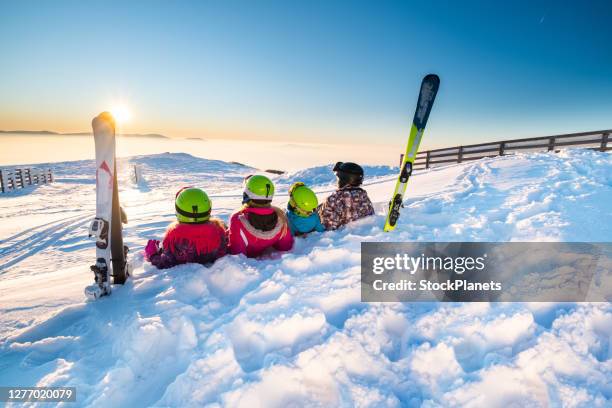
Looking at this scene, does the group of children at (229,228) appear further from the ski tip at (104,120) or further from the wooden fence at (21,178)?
the wooden fence at (21,178)

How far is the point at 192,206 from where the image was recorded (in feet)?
11.8

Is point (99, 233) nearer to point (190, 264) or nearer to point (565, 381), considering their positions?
point (190, 264)

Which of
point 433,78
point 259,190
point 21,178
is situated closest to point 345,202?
point 259,190

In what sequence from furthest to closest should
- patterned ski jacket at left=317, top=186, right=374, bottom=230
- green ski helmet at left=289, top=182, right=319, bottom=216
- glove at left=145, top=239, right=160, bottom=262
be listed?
patterned ski jacket at left=317, top=186, right=374, bottom=230 → green ski helmet at left=289, top=182, right=319, bottom=216 → glove at left=145, top=239, right=160, bottom=262

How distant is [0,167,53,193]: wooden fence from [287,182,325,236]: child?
21065mm

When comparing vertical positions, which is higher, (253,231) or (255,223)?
(255,223)

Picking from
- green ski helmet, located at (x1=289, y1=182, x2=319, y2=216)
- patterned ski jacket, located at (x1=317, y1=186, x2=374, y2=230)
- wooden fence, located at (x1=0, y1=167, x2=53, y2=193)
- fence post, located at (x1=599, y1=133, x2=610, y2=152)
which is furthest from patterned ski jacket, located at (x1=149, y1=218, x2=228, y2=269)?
wooden fence, located at (x1=0, y1=167, x2=53, y2=193)

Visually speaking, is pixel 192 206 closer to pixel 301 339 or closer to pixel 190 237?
pixel 190 237

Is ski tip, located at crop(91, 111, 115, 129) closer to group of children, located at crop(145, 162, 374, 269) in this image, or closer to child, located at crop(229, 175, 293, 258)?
group of children, located at crop(145, 162, 374, 269)

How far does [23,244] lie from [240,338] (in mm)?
7822

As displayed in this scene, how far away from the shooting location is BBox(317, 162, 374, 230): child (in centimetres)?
496

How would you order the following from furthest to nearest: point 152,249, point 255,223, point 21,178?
point 21,178, point 255,223, point 152,249

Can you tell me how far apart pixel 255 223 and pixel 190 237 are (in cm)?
82

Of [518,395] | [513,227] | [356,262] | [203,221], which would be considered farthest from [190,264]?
[513,227]
